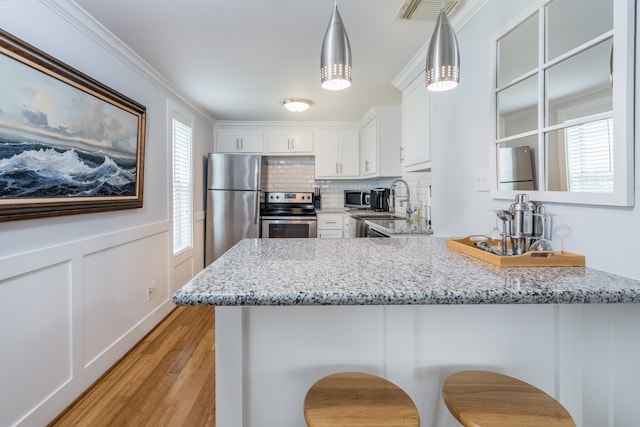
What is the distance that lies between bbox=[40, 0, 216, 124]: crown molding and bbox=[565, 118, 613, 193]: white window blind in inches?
98.2

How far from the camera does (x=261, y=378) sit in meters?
1.02

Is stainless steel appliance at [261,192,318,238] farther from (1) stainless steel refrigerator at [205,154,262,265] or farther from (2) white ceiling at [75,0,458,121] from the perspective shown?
(2) white ceiling at [75,0,458,121]

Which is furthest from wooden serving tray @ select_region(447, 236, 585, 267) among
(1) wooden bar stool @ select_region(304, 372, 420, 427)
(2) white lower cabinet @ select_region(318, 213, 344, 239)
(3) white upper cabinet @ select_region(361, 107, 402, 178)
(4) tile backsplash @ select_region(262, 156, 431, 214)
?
(4) tile backsplash @ select_region(262, 156, 431, 214)

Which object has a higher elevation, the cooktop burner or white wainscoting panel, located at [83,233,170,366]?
the cooktop burner

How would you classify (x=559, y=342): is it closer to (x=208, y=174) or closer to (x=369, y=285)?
(x=369, y=285)

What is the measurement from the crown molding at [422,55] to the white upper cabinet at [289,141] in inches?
72.9

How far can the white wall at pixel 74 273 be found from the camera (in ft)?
4.83

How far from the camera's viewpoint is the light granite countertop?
0.75 metres

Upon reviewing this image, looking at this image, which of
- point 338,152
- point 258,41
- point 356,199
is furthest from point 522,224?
point 338,152

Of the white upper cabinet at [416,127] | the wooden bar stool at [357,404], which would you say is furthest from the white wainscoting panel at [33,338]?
the white upper cabinet at [416,127]

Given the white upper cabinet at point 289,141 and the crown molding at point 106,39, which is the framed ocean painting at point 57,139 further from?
the white upper cabinet at point 289,141

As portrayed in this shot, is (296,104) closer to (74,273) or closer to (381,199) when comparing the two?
(381,199)

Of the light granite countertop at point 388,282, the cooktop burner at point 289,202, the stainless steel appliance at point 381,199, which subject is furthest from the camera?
the cooktop burner at point 289,202

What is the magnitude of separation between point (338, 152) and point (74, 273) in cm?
350
